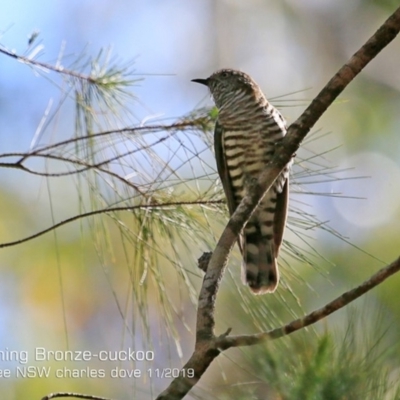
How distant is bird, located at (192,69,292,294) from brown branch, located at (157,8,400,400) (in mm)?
784

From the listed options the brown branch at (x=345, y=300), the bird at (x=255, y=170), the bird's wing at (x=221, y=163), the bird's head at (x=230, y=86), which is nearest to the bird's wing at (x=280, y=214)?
the bird at (x=255, y=170)

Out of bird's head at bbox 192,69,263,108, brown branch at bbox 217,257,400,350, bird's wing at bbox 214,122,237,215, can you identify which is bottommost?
brown branch at bbox 217,257,400,350

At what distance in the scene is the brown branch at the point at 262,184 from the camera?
1767 millimetres

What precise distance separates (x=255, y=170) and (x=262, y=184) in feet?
3.15

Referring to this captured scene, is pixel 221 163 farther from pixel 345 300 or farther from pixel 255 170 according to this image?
pixel 345 300

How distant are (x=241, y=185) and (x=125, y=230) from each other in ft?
2.66

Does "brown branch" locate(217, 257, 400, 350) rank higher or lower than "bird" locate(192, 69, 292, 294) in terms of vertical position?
lower

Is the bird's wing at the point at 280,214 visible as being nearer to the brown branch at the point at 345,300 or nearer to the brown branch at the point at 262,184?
the brown branch at the point at 262,184

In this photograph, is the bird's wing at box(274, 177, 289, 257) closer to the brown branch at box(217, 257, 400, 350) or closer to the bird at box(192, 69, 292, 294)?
the bird at box(192, 69, 292, 294)

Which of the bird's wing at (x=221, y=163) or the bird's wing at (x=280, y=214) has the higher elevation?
the bird's wing at (x=221, y=163)

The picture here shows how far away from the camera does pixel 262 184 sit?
7.07ft

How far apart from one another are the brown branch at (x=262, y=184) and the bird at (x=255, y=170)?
0.78 meters

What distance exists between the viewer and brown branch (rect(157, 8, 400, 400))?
1767mm

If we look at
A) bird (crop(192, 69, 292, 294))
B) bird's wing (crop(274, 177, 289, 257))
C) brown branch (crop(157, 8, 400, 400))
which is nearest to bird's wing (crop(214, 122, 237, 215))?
bird (crop(192, 69, 292, 294))
